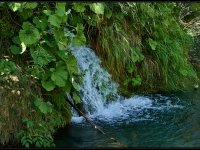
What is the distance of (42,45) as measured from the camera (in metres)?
5.52

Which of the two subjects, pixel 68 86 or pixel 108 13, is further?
pixel 108 13

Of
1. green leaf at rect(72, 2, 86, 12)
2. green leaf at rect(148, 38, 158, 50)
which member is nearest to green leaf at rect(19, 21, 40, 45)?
green leaf at rect(72, 2, 86, 12)

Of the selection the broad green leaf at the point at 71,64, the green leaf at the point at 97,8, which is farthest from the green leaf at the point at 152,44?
the broad green leaf at the point at 71,64

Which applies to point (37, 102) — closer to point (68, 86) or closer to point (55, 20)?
point (68, 86)

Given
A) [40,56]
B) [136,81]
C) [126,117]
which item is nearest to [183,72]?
[136,81]

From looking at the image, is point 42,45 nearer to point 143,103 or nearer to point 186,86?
point 143,103

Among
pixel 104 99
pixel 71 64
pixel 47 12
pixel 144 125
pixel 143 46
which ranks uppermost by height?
pixel 47 12

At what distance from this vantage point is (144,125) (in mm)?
6078

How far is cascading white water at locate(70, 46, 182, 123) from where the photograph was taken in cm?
651

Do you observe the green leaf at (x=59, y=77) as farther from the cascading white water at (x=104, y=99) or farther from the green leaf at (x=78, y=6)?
the cascading white water at (x=104, y=99)

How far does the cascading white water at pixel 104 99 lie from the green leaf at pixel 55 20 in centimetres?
134

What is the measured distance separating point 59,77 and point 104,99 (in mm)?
1627

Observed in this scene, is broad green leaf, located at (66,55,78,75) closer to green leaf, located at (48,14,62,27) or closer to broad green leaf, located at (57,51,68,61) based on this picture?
broad green leaf, located at (57,51,68,61)

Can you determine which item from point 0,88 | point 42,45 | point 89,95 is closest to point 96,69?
point 89,95
